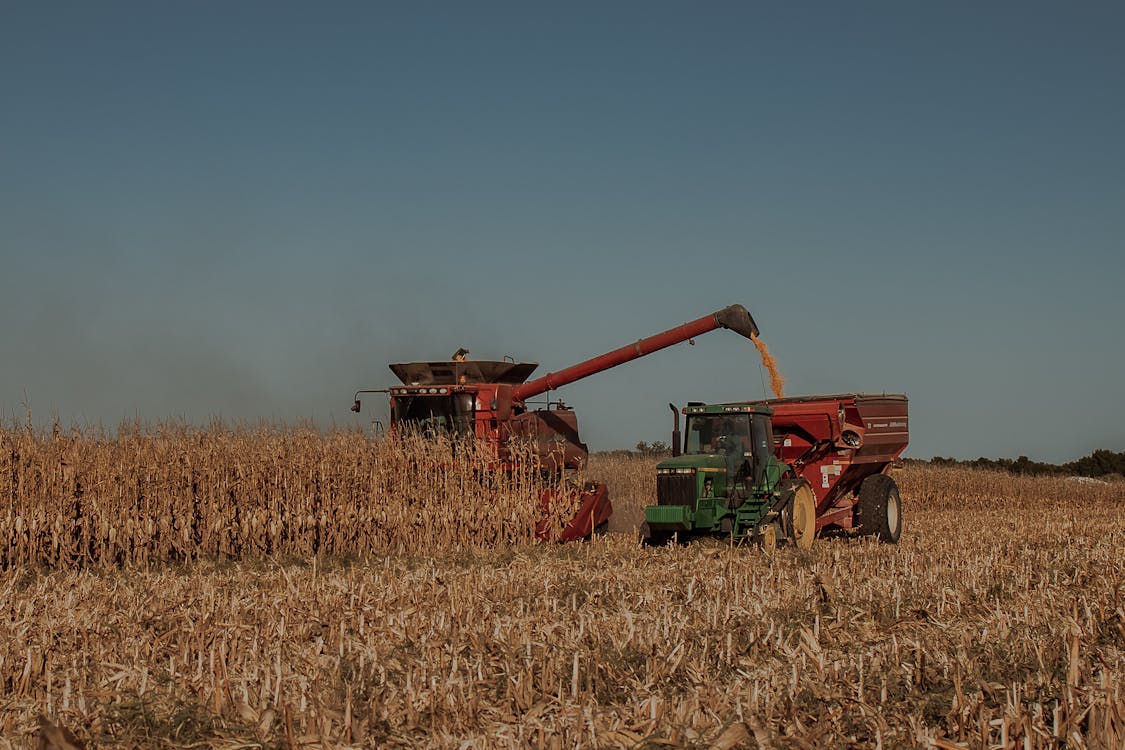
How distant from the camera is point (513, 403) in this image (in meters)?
15.7

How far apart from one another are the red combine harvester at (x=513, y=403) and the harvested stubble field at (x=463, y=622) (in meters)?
0.86

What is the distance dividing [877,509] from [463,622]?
31.5 ft

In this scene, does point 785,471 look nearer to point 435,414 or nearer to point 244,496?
point 435,414

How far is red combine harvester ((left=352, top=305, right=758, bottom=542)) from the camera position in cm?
1504

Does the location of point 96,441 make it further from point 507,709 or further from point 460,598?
point 507,709

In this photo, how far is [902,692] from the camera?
5.33 meters

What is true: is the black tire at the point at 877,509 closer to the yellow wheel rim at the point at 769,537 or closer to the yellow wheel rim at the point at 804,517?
the yellow wheel rim at the point at 804,517

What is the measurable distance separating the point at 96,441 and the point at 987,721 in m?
11.1

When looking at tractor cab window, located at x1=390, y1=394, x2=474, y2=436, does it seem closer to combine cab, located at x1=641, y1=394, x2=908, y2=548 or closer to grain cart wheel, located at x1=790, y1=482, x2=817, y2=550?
combine cab, located at x1=641, y1=394, x2=908, y2=548

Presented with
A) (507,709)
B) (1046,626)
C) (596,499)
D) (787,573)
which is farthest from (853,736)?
(596,499)

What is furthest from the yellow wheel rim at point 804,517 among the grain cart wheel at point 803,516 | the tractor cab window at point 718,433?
the tractor cab window at point 718,433

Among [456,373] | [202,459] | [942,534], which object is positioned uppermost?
[456,373]

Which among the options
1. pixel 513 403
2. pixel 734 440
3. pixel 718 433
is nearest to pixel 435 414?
pixel 513 403

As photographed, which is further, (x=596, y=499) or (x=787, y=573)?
(x=596, y=499)
